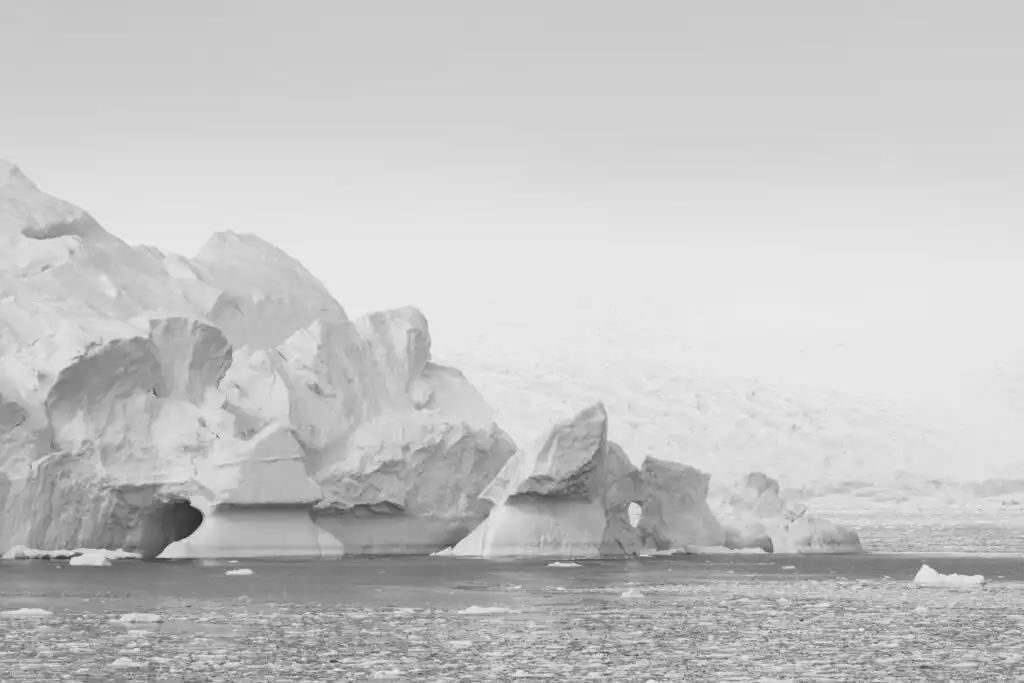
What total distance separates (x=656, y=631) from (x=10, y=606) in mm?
8583

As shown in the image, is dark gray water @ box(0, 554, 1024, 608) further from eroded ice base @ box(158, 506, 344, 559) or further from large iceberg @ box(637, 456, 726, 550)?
large iceberg @ box(637, 456, 726, 550)

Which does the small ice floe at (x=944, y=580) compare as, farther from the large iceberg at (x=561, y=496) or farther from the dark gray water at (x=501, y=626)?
the large iceberg at (x=561, y=496)

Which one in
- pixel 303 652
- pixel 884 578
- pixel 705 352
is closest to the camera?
pixel 303 652

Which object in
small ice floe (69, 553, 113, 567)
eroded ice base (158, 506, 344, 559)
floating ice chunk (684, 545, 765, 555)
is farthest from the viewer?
floating ice chunk (684, 545, 765, 555)

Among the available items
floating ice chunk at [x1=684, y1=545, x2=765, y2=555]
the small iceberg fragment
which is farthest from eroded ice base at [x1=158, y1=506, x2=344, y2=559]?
floating ice chunk at [x1=684, y1=545, x2=765, y2=555]

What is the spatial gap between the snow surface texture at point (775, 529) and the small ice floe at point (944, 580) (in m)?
12.0

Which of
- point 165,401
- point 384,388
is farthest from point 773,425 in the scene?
point 165,401

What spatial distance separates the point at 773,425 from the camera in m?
68.4

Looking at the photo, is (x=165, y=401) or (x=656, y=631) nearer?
(x=656, y=631)

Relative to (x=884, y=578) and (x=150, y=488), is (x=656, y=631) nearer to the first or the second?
(x=884, y=578)

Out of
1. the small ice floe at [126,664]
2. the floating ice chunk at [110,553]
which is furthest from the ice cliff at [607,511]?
the small ice floe at [126,664]

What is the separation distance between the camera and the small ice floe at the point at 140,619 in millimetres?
17172

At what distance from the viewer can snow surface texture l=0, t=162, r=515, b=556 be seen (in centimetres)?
3000

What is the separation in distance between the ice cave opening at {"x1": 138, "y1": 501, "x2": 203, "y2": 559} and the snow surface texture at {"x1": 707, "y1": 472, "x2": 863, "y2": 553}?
1299cm
